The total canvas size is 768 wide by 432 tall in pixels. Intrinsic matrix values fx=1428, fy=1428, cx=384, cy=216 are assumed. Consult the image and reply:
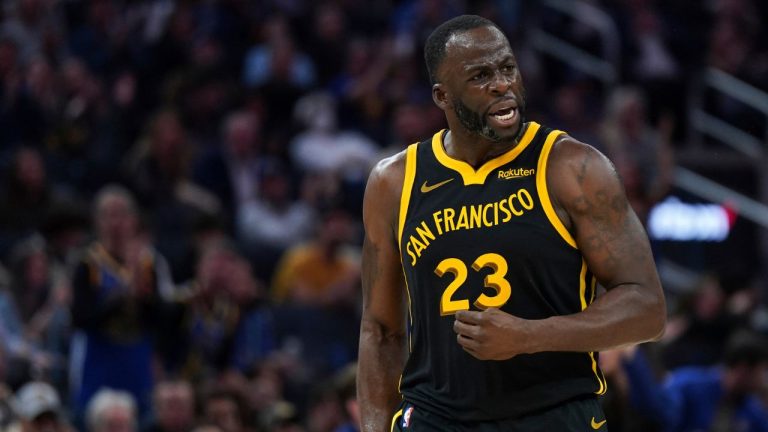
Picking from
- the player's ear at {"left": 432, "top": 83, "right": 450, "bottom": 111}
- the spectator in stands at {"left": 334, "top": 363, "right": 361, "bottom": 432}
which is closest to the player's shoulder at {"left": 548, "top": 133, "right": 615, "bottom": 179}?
the player's ear at {"left": 432, "top": 83, "right": 450, "bottom": 111}

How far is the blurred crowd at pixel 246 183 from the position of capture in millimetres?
8945

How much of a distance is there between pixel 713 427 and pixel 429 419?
5.50 m

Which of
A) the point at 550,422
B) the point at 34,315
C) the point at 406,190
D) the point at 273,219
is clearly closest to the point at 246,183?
the point at 273,219

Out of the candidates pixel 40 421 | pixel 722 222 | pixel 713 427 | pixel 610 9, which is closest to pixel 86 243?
pixel 40 421

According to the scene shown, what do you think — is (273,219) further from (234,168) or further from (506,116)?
(506,116)

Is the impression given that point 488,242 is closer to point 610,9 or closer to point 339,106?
point 339,106

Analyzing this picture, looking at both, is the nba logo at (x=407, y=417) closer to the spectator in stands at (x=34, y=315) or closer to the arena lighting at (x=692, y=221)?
the spectator in stands at (x=34, y=315)

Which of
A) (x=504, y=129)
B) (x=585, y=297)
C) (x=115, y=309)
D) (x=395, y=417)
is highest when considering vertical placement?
(x=504, y=129)

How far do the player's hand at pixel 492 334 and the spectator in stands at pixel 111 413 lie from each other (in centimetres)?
432

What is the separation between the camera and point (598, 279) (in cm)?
453

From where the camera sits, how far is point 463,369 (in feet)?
15.0

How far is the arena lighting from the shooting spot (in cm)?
1327

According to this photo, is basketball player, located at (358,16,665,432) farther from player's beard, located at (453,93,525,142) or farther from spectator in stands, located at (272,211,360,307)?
spectator in stands, located at (272,211,360,307)

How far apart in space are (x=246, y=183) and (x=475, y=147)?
7.49 m
